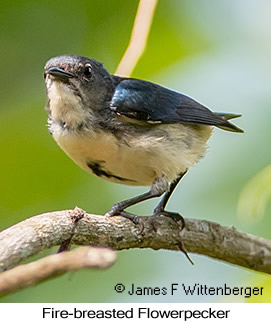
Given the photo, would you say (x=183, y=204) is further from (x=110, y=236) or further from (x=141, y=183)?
(x=110, y=236)

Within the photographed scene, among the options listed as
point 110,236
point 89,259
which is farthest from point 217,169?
point 89,259

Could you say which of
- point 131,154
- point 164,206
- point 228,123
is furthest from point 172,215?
point 228,123

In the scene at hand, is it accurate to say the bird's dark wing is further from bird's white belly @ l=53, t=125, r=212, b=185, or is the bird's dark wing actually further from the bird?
bird's white belly @ l=53, t=125, r=212, b=185

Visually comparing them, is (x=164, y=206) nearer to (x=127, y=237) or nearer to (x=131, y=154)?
(x=131, y=154)

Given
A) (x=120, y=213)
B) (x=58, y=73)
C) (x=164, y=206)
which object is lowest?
(x=120, y=213)

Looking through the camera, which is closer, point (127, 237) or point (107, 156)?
point (127, 237)
